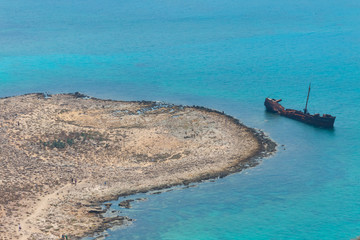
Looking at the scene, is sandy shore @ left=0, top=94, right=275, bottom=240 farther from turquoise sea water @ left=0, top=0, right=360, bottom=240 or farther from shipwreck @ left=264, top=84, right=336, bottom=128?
shipwreck @ left=264, top=84, right=336, bottom=128

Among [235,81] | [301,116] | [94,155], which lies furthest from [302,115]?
[94,155]

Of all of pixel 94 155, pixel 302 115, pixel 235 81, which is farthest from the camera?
pixel 235 81

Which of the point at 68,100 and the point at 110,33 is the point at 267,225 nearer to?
the point at 68,100

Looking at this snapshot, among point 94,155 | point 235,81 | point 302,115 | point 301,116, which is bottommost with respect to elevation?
point 94,155

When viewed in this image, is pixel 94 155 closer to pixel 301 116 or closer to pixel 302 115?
pixel 301 116

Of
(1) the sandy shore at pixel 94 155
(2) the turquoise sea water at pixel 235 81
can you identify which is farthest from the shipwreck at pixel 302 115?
(1) the sandy shore at pixel 94 155

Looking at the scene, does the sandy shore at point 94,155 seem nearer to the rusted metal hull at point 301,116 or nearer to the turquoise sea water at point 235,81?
the turquoise sea water at point 235,81
